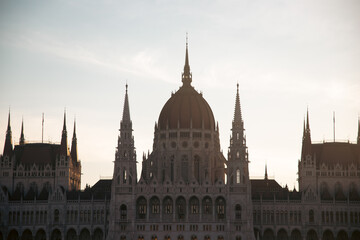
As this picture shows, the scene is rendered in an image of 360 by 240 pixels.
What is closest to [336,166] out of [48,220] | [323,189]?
[323,189]

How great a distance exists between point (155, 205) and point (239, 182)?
18.2 meters

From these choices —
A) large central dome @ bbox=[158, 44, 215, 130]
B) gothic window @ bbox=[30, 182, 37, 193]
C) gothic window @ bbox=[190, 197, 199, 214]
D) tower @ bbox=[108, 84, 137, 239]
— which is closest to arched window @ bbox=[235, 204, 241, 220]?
gothic window @ bbox=[190, 197, 199, 214]

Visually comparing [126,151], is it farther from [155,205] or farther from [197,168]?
[197,168]

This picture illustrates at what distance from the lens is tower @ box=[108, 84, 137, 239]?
588ft

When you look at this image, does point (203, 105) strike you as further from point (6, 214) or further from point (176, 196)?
point (6, 214)

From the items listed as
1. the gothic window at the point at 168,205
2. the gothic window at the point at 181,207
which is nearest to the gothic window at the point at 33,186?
the gothic window at the point at 168,205

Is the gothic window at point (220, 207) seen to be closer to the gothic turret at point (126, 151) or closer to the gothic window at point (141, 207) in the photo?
the gothic window at point (141, 207)

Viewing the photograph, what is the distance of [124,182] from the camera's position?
598 feet

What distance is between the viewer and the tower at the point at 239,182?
6949 inches

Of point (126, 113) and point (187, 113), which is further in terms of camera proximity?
point (187, 113)

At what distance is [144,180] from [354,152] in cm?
4897

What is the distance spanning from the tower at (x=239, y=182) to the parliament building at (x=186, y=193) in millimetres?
206

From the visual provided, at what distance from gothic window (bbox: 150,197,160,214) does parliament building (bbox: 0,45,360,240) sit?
0.69 ft

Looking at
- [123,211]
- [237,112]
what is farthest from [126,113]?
[237,112]
